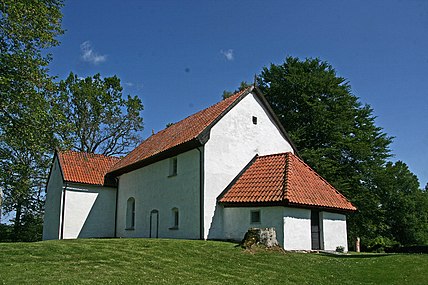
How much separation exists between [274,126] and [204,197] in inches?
267

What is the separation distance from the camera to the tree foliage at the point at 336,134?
31609mm

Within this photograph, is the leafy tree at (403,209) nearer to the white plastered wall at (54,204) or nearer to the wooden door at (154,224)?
the wooden door at (154,224)

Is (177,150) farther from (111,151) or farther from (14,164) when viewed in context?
(111,151)

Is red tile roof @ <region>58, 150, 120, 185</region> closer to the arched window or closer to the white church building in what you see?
the white church building

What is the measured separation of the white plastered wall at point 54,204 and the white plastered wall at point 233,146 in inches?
498

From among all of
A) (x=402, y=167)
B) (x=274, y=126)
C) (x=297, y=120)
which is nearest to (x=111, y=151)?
(x=297, y=120)

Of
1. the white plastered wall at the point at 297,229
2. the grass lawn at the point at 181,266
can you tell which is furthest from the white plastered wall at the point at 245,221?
the grass lawn at the point at 181,266

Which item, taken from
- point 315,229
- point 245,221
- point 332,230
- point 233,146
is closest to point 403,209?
point 332,230

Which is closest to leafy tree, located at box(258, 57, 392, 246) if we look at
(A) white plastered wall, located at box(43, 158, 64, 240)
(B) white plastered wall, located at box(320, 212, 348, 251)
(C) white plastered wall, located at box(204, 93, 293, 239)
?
(C) white plastered wall, located at box(204, 93, 293, 239)

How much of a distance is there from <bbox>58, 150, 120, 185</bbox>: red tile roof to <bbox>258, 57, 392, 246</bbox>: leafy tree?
1462 centimetres

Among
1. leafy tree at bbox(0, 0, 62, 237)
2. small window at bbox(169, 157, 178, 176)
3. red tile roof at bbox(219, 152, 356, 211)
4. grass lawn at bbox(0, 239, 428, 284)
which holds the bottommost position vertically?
grass lawn at bbox(0, 239, 428, 284)

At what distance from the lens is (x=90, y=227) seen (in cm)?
2817

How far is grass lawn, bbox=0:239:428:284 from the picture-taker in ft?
34.8

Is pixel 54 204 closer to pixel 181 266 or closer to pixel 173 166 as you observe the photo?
pixel 173 166
